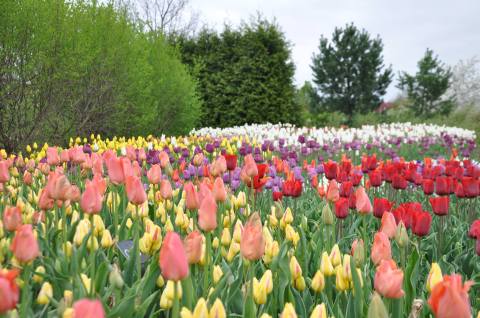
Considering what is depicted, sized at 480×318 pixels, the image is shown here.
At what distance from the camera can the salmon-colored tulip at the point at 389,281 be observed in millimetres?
1307

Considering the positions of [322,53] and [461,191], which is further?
[322,53]

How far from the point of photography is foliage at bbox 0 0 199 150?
7.58m

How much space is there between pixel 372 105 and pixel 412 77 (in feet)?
11.4

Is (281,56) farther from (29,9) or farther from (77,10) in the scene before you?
(29,9)

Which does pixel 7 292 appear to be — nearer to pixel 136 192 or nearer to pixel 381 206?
pixel 136 192

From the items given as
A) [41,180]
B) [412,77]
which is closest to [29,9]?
[41,180]

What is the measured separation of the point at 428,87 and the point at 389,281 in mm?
30725

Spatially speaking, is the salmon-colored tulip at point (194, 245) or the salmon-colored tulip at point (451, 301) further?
the salmon-colored tulip at point (194, 245)

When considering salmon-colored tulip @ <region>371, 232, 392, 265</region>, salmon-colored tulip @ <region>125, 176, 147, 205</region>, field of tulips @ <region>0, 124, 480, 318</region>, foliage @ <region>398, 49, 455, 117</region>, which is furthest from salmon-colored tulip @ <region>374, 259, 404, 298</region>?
foliage @ <region>398, 49, 455, 117</region>

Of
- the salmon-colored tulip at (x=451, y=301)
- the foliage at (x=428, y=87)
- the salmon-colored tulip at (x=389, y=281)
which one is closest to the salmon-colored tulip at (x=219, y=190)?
the salmon-colored tulip at (x=389, y=281)

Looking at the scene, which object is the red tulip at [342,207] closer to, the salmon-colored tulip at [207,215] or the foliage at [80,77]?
the salmon-colored tulip at [207,215]

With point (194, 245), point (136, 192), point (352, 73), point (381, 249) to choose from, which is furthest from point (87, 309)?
point (352, 73)

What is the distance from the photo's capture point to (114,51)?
10.1m

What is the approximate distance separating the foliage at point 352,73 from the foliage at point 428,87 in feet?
5.44
